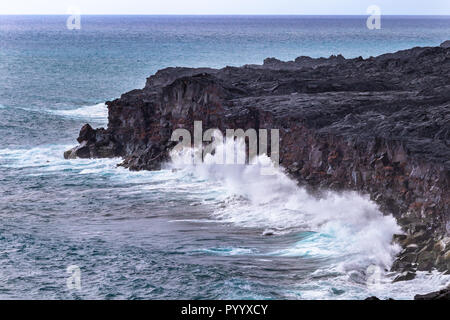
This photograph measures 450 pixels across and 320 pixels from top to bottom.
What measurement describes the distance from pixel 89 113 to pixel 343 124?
46.0 metres

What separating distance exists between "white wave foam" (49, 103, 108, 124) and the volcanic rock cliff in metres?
11.7

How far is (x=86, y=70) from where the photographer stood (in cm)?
14788

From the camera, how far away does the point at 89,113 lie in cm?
8488

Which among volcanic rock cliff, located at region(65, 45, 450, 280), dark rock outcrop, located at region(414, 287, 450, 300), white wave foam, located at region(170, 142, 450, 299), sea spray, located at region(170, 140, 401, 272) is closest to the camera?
dark rock outcrop, located at region(414, 287, 450, 300)

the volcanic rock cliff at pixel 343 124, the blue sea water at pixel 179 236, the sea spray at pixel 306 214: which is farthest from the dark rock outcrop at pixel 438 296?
the sea spray at pixel 306 214

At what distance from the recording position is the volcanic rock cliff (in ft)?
113

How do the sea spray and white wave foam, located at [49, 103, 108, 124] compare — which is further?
white wave foam, located at [49, 103, 108, 124]

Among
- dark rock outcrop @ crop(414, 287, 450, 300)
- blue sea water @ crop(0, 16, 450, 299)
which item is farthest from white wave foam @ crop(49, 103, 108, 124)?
dark rock outcrop @ crop(414, 287, 450, 300)

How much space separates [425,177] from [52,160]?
102 feet

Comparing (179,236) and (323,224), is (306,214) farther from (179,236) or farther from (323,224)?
(179,236)

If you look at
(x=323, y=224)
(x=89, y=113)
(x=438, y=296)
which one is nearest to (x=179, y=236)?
(x=323, y=224)

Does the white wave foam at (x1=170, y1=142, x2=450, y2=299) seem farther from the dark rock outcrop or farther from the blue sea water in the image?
the dark rock outcrop

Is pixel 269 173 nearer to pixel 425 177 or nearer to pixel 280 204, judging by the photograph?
pixel 280 204
